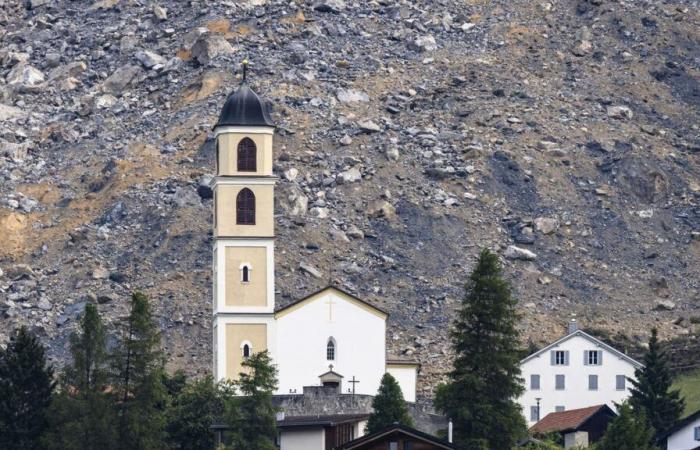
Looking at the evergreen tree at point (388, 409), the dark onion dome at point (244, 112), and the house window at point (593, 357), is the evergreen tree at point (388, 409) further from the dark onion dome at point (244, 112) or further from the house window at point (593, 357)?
the house window at point (593, 357)

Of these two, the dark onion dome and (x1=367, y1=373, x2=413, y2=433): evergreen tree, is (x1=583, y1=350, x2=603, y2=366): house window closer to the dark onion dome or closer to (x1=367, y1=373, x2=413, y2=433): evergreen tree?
the dark onion dome

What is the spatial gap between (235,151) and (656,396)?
25.7 m

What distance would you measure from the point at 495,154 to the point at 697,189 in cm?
1213

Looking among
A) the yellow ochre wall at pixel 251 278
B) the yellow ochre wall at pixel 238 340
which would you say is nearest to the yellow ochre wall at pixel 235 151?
the yellow ochre wall at pixel 251 278

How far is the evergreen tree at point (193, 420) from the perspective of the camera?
142 meters

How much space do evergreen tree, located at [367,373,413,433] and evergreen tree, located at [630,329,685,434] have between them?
1009 centimetres

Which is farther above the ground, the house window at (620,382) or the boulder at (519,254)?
the boulder at (519,254)

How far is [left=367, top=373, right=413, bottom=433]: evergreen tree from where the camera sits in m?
140

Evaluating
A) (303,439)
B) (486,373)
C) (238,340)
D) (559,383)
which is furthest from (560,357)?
(303,439)

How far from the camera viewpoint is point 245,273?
15938 centimetres

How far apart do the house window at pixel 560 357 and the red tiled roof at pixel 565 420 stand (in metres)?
10.5

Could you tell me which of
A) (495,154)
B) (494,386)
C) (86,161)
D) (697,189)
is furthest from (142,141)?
(494,386)

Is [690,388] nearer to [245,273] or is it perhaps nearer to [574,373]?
[574,373]

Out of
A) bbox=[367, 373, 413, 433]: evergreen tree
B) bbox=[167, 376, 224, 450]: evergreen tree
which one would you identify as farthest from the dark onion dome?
bbox=[367, 373, 413, 433]: evergreen tree
